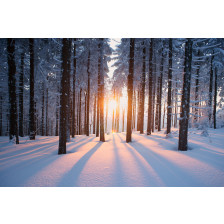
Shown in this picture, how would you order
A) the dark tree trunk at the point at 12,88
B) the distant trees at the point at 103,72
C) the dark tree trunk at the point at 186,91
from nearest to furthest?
the dark tree trunk at the point at 186,91 < the distant trees at the point at 103,72 < the dark tree trunk at the point at 12,88

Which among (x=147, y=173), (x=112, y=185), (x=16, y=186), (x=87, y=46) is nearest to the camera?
(x=112, y=185)

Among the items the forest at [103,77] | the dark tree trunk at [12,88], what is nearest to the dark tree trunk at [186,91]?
the forest at [103,77]

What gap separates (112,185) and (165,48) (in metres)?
14.2

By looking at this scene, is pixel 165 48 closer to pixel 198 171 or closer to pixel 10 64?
pixel 198 171

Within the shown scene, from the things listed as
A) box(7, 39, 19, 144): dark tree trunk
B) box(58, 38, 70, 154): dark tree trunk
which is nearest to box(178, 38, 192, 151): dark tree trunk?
box(58, 38, 70, 154): dark tree trunk

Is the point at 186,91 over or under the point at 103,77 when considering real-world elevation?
under

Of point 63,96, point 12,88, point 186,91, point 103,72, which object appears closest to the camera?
point 186,91

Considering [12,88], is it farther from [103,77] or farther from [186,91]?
[186,91]

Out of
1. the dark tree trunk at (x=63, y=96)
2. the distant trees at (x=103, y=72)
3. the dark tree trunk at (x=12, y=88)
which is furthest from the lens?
the dark tree trunk at (x=12, y=88)

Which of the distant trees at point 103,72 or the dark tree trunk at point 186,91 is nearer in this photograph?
the dark tree trunk at point 186,91

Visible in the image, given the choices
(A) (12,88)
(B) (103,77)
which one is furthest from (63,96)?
(A) (12,88)

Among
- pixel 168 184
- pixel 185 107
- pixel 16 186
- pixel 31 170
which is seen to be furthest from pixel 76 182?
pixel 185 107

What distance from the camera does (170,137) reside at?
7520mm

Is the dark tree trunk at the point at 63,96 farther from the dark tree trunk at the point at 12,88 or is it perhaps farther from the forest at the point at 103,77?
the dark tree trunk at the point at 12,88
